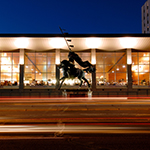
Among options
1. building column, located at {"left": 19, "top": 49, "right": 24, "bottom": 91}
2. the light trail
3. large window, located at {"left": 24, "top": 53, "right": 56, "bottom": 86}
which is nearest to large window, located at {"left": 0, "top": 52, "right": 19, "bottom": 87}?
large window, located at {"left": 24, "top": 53, "right": 56, "bottom": 86}

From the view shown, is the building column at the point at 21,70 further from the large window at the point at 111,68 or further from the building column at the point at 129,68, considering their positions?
the building column at the point at 129,68

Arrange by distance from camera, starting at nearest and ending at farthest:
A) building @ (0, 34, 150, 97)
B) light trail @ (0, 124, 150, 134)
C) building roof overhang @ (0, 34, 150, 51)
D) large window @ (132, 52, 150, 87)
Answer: light trail @ (0, 124, 150, 134)
building roof overhang @ (0, 34, 150, 51)
building @ (0, 34, 150, 97)
large window @ (132, 52, 150, 87)

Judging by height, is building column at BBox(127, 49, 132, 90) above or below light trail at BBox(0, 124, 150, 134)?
above

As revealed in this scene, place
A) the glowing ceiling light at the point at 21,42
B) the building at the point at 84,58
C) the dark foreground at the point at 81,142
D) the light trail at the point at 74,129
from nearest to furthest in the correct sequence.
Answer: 1. the dark foreground at the point at 81,142
2. the light trail at the point at 74,129
3. the glowing ceiling light at the point at 21,42
4. the building at the point at 84,58

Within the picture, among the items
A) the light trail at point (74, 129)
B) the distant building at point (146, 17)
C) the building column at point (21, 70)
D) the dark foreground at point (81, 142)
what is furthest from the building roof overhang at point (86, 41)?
the distant building at point (146, 17)

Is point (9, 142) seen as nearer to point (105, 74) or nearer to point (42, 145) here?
point (42, 145)

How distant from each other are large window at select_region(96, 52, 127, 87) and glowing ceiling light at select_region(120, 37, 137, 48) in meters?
3.19

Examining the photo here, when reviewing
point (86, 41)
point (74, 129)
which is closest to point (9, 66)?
point (86, 41)

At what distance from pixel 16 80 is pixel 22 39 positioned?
899cm

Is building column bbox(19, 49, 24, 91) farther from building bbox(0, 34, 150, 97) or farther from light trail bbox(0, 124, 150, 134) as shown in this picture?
light trail bbox(0, 124, 150, 134)

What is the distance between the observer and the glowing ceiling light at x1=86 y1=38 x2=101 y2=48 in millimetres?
25681

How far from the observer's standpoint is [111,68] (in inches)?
1196

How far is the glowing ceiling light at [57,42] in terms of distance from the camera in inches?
1017

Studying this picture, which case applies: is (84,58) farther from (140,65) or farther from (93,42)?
(140,65)
